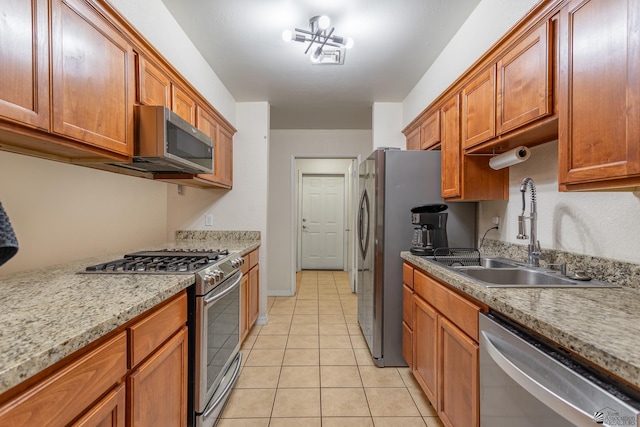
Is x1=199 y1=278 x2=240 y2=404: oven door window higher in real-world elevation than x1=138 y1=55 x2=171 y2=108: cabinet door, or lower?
lower

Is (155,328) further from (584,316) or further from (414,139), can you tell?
(414,139)

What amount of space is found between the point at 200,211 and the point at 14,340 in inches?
99.1

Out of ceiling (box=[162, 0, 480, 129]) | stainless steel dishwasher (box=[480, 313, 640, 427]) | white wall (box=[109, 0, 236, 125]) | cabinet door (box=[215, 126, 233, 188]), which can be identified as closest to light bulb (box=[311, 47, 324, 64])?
ceiling (box=[162, 0, 480, 129])

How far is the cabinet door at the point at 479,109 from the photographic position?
160 centimetres

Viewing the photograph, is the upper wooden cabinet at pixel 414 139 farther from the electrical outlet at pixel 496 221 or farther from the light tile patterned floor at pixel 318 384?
the light tile patterned floor at pixel 318 384

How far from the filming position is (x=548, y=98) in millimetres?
1209

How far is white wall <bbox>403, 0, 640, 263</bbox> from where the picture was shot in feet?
3.94

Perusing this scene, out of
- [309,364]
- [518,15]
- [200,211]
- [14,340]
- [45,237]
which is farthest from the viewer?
[200,211]

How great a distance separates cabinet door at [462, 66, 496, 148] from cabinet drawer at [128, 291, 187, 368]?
1839mm

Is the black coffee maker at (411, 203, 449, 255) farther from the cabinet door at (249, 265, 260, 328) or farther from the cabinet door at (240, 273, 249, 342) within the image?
the cabinet door at (249, 265, 260, 328)

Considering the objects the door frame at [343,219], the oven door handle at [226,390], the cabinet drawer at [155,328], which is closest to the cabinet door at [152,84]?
the cabinet drawer at [155,328]

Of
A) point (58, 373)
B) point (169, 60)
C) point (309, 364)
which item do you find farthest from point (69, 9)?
point (309, 364)

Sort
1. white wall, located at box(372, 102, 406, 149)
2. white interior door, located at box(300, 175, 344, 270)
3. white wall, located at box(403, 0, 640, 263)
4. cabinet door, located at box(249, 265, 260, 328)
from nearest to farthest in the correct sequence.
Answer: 1. white wall, located at box(403, 0, 640, 263)
2. cabinet door, located at box(249, 265, 260, 328)
3. white wall, located at box(372, 102, 406, 149)
4. white interior door, located at box(300, 175, 344, 270)

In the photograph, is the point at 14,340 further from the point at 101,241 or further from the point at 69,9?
the point at 101,241
